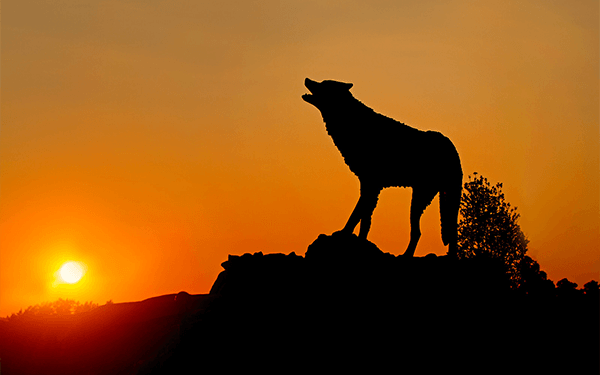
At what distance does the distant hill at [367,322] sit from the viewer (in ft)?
32.3

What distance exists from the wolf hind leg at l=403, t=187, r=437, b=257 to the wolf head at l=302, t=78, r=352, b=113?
2.62 meters

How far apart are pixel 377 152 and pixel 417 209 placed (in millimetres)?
1554

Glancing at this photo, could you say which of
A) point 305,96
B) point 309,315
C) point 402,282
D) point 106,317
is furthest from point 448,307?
point 106,317

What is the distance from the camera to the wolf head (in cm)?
1141

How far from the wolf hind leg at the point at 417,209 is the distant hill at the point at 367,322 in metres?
0.40

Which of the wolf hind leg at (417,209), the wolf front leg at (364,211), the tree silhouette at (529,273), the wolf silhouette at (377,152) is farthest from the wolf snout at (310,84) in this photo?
the tree silhouette at (529,273)

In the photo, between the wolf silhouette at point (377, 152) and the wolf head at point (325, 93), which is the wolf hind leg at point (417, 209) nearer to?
the wolf silhouette at point (377, 152)

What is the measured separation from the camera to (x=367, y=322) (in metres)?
10.1

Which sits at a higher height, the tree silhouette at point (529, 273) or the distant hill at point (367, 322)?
the tree silhouette at point (529, 273)

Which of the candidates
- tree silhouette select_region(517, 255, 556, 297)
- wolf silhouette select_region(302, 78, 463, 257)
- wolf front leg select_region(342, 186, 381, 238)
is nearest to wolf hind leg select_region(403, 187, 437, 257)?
wolf silhouette select_region(302, 78, 463, 257)

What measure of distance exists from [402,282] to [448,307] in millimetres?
1009

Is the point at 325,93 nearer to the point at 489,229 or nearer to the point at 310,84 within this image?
the point at 310,84

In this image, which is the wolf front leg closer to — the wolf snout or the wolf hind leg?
the wolf hind leg

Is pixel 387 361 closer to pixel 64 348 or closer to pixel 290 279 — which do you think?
pixel 290 279
